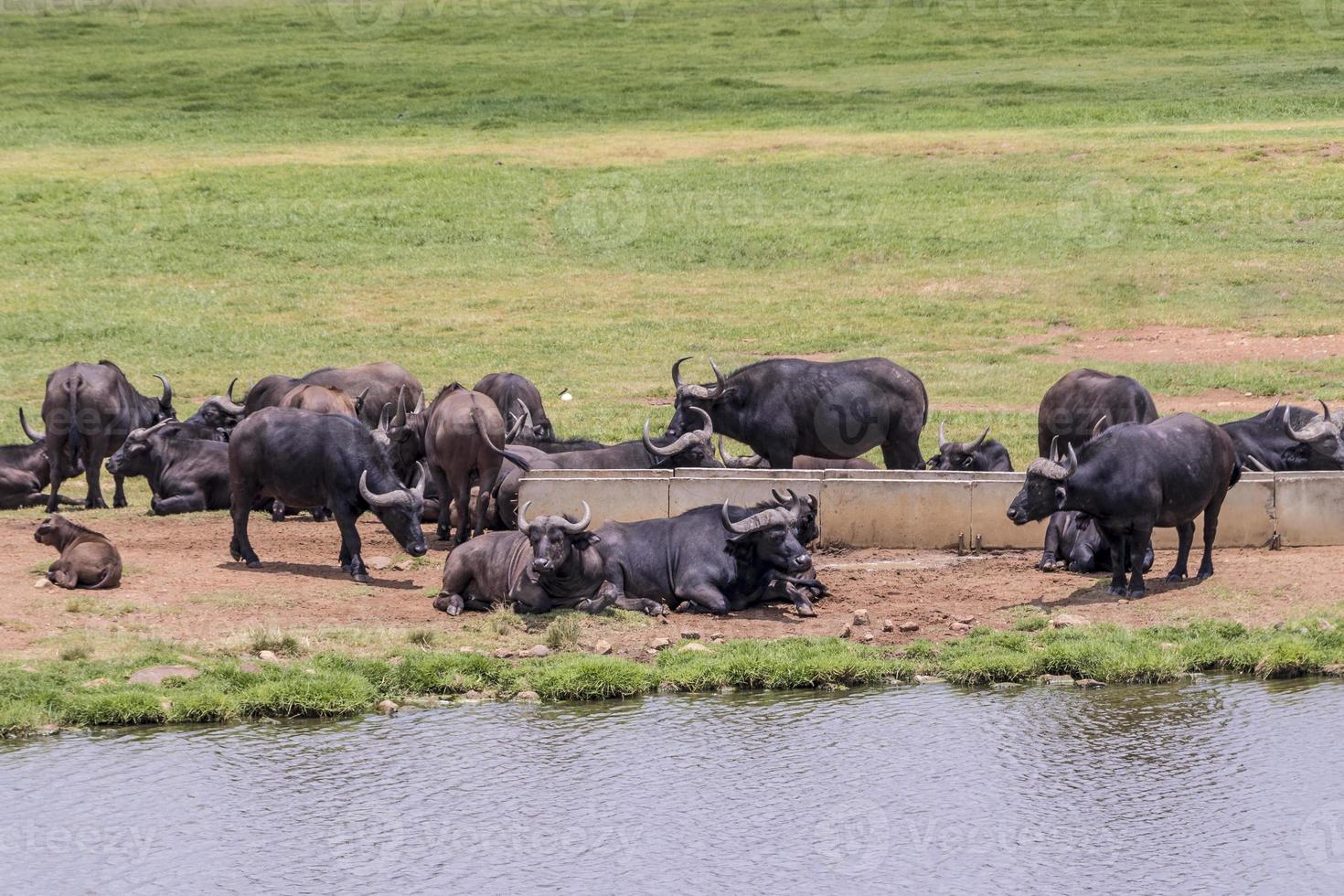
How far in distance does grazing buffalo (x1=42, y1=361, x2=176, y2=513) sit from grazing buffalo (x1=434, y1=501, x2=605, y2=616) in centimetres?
769

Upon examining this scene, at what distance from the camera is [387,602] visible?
53.4 ft

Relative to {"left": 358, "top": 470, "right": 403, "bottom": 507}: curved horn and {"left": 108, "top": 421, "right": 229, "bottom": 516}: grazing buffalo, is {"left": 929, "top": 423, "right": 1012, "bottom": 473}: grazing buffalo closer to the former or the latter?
{"left": 358, "top": 470, "right": 403, "bottom": 507}: curved horn

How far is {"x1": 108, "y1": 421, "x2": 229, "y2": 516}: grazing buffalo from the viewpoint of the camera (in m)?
21.1

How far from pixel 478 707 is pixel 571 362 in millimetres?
19617

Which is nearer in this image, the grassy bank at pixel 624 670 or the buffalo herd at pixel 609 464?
the grassy bank at pixel 624 670

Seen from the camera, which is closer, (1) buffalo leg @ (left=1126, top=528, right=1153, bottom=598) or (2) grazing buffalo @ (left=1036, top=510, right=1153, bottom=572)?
(1) buffalo leg @ (left=1126, top=528, right=1153, bottom=598)

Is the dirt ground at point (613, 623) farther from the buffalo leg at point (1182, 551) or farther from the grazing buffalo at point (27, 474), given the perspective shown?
the grazing buffalo at point (27, 474)

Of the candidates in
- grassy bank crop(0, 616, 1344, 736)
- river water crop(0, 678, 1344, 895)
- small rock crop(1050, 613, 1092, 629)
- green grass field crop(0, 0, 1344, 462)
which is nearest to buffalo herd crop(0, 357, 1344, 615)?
small rock crop(1050, 613, 1092, 629)

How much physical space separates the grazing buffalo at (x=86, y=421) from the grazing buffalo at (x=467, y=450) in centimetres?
520

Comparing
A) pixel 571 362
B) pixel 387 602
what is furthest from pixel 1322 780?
pixel 571 362

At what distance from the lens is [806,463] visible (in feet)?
68.8

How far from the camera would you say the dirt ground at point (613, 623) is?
15.0 metres

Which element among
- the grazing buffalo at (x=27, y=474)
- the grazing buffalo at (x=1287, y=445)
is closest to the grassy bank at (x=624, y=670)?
the grazing buffalo at (x=1287, y=445)

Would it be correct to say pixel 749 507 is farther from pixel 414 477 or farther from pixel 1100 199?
pixel 1100 199
